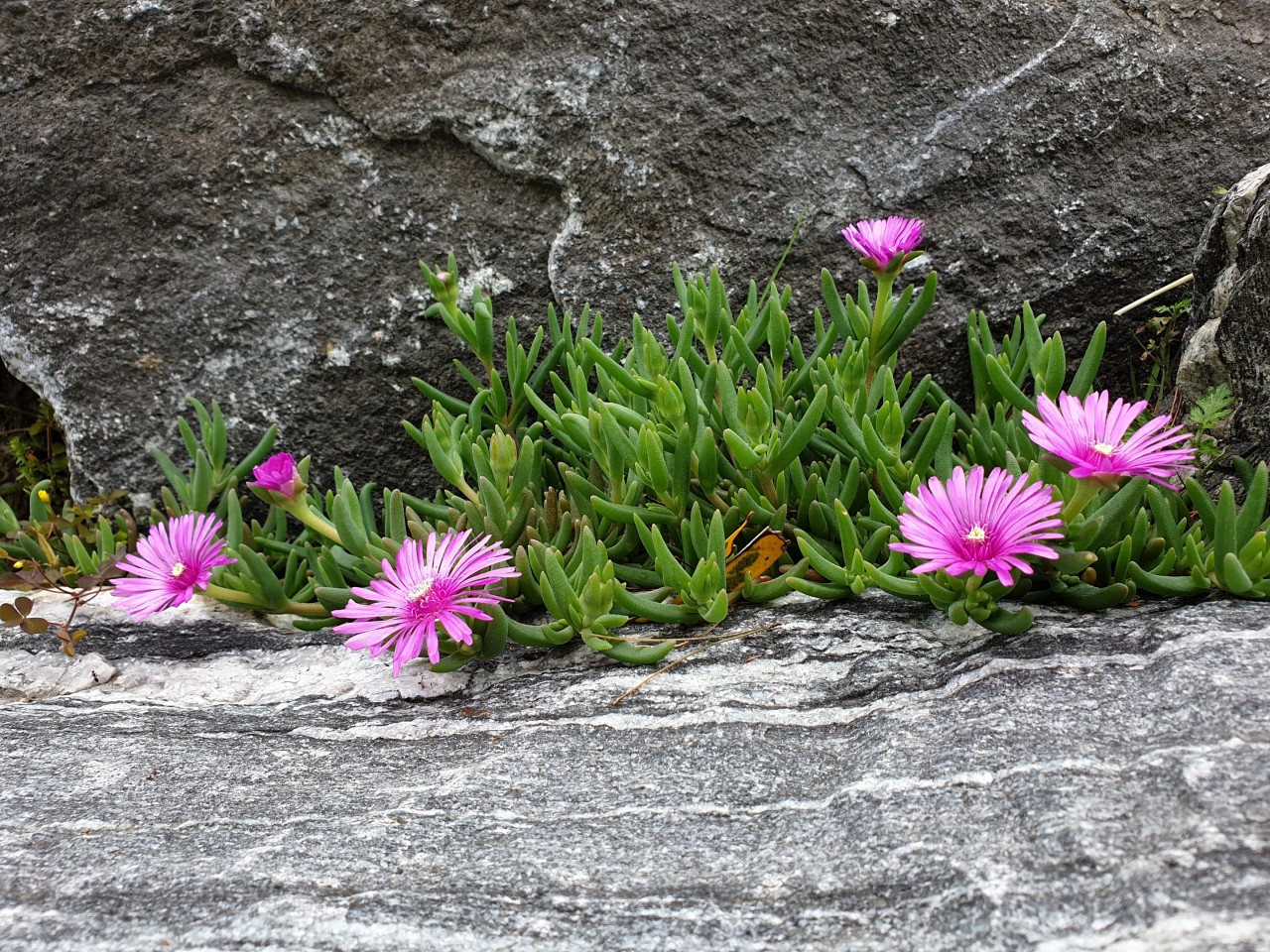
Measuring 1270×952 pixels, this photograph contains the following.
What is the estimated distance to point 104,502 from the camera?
93.2 inches

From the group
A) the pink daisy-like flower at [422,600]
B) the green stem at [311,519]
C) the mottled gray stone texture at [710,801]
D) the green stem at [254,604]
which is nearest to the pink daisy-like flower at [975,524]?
the mottled gray stone texture at [710,801]

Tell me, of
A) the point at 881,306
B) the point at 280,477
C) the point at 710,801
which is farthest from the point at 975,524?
the point at 280,477

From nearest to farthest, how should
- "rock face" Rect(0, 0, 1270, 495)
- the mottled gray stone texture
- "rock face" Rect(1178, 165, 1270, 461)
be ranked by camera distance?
the mottled gray stone texture < "rock face" Rect(1178, 165, 1270, 461) < "rock face" Rect(0, 0, 1270, 495)

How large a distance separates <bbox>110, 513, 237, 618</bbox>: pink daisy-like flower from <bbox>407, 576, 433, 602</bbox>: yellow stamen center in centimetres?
48

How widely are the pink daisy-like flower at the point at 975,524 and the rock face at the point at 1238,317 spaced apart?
592mm

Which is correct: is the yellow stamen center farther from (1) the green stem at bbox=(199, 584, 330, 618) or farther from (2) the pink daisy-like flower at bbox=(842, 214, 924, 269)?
(2) the pink daisy-like flower at bbox=(842, 214, 924, 269)

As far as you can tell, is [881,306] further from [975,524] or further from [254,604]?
[254,604]

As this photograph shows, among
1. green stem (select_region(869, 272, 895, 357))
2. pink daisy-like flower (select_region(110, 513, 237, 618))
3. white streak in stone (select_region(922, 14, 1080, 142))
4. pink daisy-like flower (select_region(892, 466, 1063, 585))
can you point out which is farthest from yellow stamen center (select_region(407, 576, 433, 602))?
white streak in stone (select_region(922, 14, 1080, 142))

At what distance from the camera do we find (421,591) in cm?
146

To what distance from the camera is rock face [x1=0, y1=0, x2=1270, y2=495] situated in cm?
222

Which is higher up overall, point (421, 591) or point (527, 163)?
point (527, 163)

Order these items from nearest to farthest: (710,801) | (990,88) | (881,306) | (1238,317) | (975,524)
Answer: (710,801) < (975,524) < (1238,317) < (881,306) < (990,88)

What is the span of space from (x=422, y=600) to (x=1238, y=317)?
4.63ft

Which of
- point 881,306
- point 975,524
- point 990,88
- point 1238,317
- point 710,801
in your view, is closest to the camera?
point 710,801
